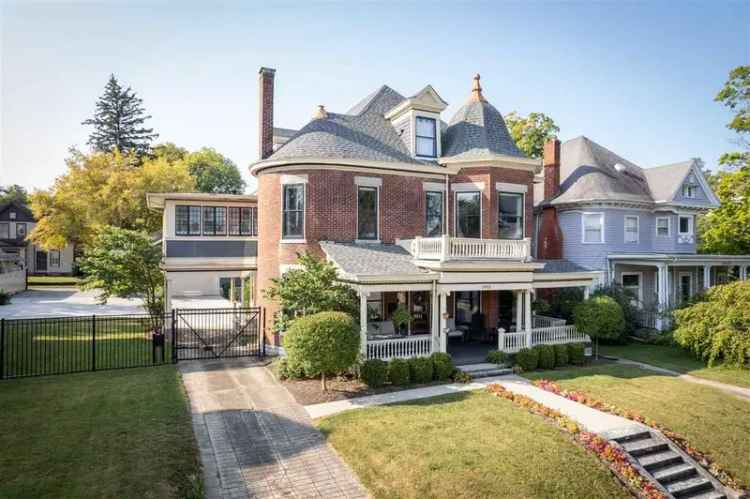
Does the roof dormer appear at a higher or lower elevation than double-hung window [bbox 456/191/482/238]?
higher

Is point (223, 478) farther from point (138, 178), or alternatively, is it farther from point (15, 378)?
point (138, 178)

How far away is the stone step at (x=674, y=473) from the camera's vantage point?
9.91m

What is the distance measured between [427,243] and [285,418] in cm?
817

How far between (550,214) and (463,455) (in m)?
19.9

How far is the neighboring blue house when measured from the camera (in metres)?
24.6

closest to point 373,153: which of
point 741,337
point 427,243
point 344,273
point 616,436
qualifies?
point 427,243

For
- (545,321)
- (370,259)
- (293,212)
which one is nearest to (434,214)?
(370,259)

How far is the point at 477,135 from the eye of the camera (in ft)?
67.6

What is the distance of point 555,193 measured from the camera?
26078 mm

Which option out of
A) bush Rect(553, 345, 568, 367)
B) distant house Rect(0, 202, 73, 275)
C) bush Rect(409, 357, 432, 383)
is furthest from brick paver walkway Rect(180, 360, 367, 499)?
distant house Rect(0, 202, 73, 275)

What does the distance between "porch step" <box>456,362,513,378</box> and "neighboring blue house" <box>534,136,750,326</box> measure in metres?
11.1

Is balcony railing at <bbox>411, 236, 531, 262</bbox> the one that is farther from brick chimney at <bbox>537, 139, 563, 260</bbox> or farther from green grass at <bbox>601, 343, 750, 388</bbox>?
brick chimney at <bbox>537, 139, 563, 260</bbox>

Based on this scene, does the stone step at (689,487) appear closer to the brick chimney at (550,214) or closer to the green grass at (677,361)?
the green grass at (677,361)

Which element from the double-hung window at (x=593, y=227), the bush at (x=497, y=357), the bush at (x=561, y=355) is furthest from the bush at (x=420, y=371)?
the double-hung window at (x=593, y=227)
